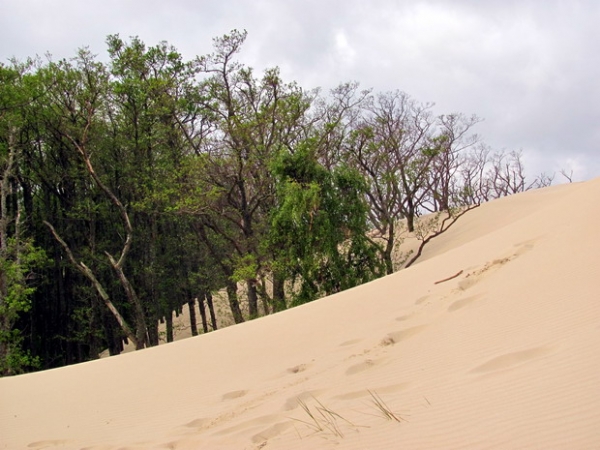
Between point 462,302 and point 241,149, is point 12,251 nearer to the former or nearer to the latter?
point 241,149

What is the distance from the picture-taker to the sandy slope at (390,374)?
9.53 ft

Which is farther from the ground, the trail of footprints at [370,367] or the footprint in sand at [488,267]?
the footprint in sand at [488,267]

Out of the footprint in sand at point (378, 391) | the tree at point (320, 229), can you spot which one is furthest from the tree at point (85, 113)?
the footprint in sand at point (378, 391)

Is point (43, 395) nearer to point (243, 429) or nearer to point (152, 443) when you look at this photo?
point (152, 443)

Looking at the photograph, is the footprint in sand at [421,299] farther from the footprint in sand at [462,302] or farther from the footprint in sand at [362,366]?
the footprint in sand at [362,366]

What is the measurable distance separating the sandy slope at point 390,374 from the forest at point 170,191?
19.9ft

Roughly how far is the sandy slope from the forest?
6.08 meters

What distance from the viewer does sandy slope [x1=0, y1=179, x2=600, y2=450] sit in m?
2.90

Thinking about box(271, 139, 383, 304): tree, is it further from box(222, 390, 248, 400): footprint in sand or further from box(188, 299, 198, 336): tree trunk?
box(222, 390, 248, 400): footprint in sand

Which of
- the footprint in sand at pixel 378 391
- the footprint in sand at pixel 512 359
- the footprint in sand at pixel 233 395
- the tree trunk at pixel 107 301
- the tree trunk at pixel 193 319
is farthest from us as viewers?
the tree trunk at pixel 193 319

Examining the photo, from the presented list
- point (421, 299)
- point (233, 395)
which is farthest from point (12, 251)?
point (421, 299)

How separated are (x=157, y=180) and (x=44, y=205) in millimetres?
6279

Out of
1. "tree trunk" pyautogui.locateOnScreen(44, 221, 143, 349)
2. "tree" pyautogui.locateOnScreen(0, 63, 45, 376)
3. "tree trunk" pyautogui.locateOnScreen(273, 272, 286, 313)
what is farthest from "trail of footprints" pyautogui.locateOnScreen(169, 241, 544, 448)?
"tree trunk" pyautogui.locateOnScreen(44, 221, 143, 349)

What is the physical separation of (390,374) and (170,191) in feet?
46.5
